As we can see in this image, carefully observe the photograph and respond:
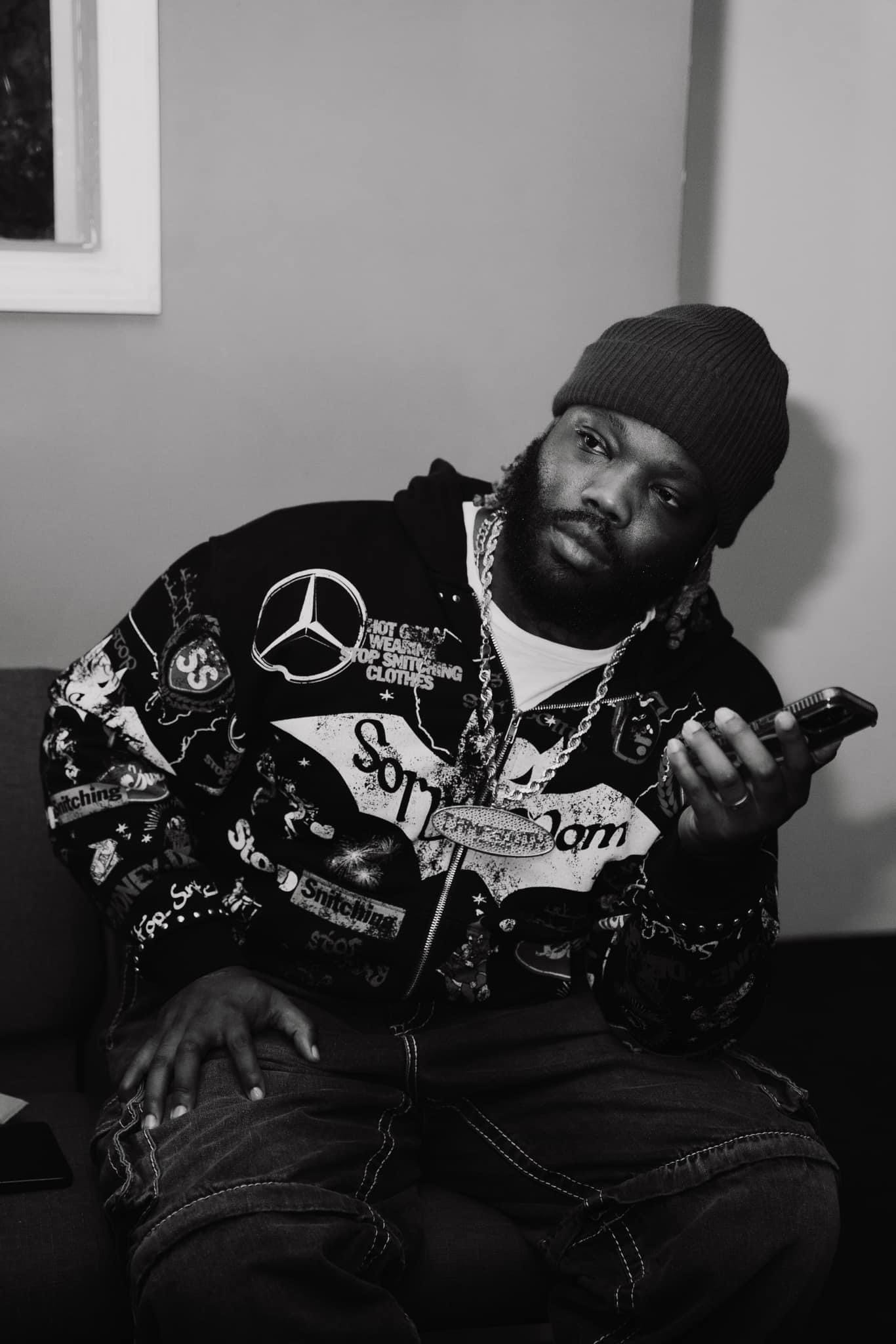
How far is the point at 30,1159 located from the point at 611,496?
40.9 inches

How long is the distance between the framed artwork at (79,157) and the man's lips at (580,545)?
824 mm

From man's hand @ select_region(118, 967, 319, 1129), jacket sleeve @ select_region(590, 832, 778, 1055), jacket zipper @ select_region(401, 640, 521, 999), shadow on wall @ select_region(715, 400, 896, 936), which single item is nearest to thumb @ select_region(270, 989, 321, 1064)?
man's hand @ select_region(118, 967, 319, 1129)

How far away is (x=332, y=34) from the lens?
2150mm

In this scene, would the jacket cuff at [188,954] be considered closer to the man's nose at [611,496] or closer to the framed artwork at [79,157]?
the man's nose at [611,496]

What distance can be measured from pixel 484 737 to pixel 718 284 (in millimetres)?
1156

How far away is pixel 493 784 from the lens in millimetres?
1729

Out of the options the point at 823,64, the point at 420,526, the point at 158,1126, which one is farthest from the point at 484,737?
the point at 823,64

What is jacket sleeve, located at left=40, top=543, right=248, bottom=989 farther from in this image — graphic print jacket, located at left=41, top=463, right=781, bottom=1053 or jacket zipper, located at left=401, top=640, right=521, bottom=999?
jacket zipper, located at left=401, top=640, right=521, bottom=999

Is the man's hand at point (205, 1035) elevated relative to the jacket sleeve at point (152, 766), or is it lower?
lower

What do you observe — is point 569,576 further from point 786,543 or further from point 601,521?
point 786,543

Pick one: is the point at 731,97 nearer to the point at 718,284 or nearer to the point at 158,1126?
the point at 718,284

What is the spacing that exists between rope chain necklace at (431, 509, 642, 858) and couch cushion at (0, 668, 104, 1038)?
22.7 inches

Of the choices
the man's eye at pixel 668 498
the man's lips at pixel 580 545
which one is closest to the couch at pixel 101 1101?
the man's lips at pixel 580 545

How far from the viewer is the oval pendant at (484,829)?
168 centimetres
